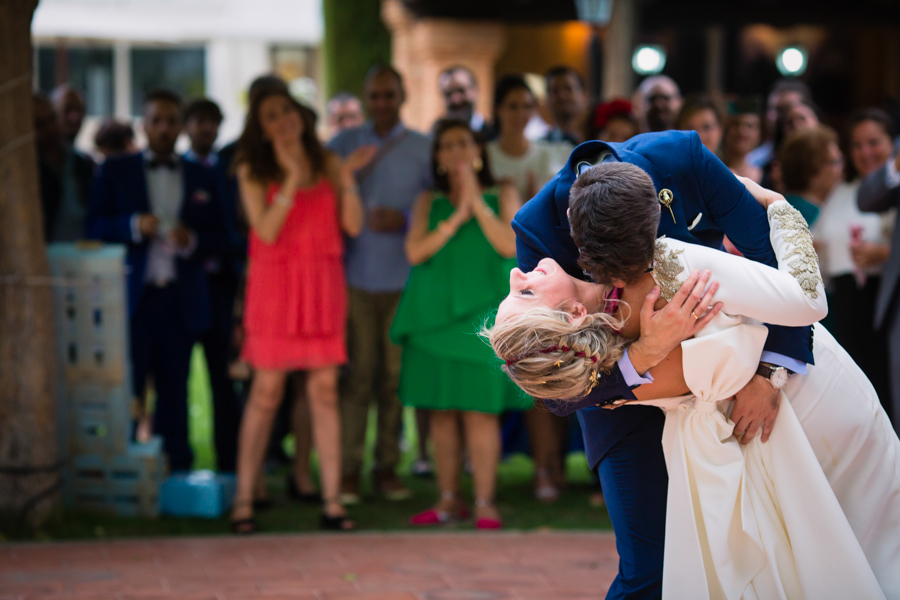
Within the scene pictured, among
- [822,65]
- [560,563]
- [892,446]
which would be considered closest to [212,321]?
[560,563]

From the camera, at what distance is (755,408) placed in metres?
2.59

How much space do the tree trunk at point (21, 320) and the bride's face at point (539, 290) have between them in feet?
10.9

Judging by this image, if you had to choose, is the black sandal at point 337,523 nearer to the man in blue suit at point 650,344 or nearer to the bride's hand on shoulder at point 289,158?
the bride's hand on shoulder at point 289,158

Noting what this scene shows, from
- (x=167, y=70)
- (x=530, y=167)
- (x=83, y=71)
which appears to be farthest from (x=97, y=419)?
(x=167, y=70)

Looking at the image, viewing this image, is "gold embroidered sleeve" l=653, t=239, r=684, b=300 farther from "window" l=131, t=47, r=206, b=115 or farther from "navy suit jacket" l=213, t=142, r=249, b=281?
"window" l=131, t=47, r=206, b=115

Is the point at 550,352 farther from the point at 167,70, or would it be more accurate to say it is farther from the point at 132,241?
the point at 167,70

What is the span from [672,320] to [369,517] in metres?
3.30

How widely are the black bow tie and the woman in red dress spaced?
1.08m

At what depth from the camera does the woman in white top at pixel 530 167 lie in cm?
578

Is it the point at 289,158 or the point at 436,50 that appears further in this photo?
the point at 436,50

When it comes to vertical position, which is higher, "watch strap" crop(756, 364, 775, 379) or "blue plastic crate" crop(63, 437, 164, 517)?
"watch strap" crop(756, 364, 775, 379)

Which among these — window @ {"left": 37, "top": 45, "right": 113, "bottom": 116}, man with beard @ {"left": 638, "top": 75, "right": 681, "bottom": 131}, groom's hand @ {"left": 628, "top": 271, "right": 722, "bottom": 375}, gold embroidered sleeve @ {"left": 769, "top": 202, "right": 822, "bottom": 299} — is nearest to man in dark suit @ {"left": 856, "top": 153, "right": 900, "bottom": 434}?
man with beard @ {"left": 638, "top": 75, "right": 681, "bottom": 131}

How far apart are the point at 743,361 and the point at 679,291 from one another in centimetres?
25

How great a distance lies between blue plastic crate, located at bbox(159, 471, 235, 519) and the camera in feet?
17.4
